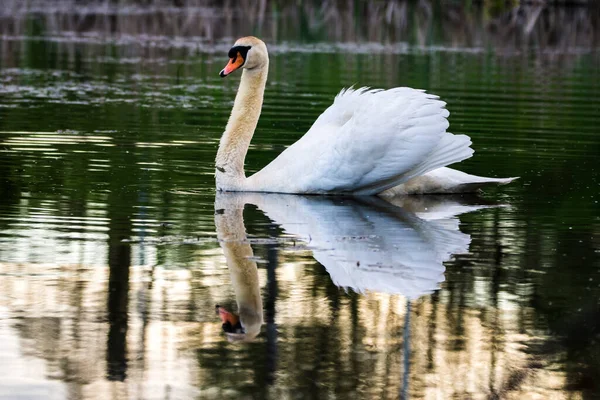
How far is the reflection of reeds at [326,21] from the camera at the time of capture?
41.1 m

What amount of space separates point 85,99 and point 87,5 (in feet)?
104

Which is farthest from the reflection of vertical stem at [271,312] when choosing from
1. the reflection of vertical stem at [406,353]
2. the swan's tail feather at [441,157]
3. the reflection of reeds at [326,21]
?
the reflection of reeds at [326,21]

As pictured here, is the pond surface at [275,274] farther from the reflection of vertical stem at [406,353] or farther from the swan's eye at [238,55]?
the swan's eye at [238,55]

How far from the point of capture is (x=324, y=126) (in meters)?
12.4

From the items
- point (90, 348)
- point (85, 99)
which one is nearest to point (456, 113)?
point (85, 99)

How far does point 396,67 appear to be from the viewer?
30484 mm

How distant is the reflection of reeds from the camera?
135ft

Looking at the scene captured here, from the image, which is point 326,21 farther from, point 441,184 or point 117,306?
point 117,306

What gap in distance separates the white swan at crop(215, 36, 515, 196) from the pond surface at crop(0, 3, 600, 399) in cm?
24

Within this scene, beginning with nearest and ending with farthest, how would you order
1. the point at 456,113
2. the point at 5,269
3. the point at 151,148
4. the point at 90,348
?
the point at 90,348
the point at 5,269
the point at 151,148
the point at 456,113

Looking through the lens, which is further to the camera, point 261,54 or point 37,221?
point 261,54

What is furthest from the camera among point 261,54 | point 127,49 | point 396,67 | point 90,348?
point 127,49

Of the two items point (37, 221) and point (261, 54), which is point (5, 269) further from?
point (261, 54)

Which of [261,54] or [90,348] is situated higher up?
[261,54]
